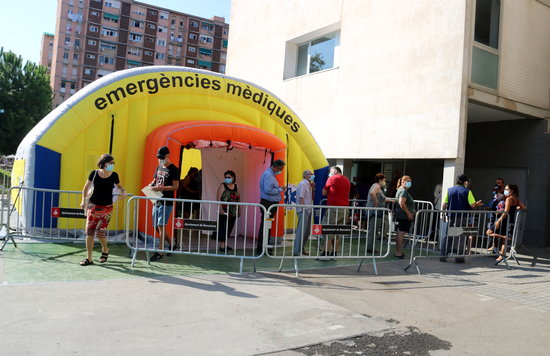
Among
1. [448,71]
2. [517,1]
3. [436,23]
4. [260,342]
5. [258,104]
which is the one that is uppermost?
[517,1]

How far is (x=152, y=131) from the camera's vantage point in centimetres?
952

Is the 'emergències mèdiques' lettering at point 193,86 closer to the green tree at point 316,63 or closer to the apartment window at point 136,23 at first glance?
the green tree at point 316,63

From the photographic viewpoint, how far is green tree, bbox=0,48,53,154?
35.5 m

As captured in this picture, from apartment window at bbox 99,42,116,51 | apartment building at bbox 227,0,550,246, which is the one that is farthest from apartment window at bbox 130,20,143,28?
apartment building at bbox 227,0,550,246

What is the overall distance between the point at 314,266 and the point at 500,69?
7.71m

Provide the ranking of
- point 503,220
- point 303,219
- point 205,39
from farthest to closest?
point 205,39 < point 503,220 < point 303,219

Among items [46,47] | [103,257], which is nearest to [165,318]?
[103,257]

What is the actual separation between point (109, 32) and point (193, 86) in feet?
251

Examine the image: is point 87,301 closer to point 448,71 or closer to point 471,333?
point 471,333

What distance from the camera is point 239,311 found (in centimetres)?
504

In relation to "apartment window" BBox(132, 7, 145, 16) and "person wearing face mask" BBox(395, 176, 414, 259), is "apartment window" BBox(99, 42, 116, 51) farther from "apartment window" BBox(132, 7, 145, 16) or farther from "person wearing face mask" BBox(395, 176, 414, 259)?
"person wearing face mask" BBox(395, 176, 414, 259)

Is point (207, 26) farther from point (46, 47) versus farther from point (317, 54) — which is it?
point (317, 54)

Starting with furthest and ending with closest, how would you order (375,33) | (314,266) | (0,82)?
1. (0,82)
2. (375,33)
3. (314,266)

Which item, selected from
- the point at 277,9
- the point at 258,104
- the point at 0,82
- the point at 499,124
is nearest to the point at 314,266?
the point at 258,104
